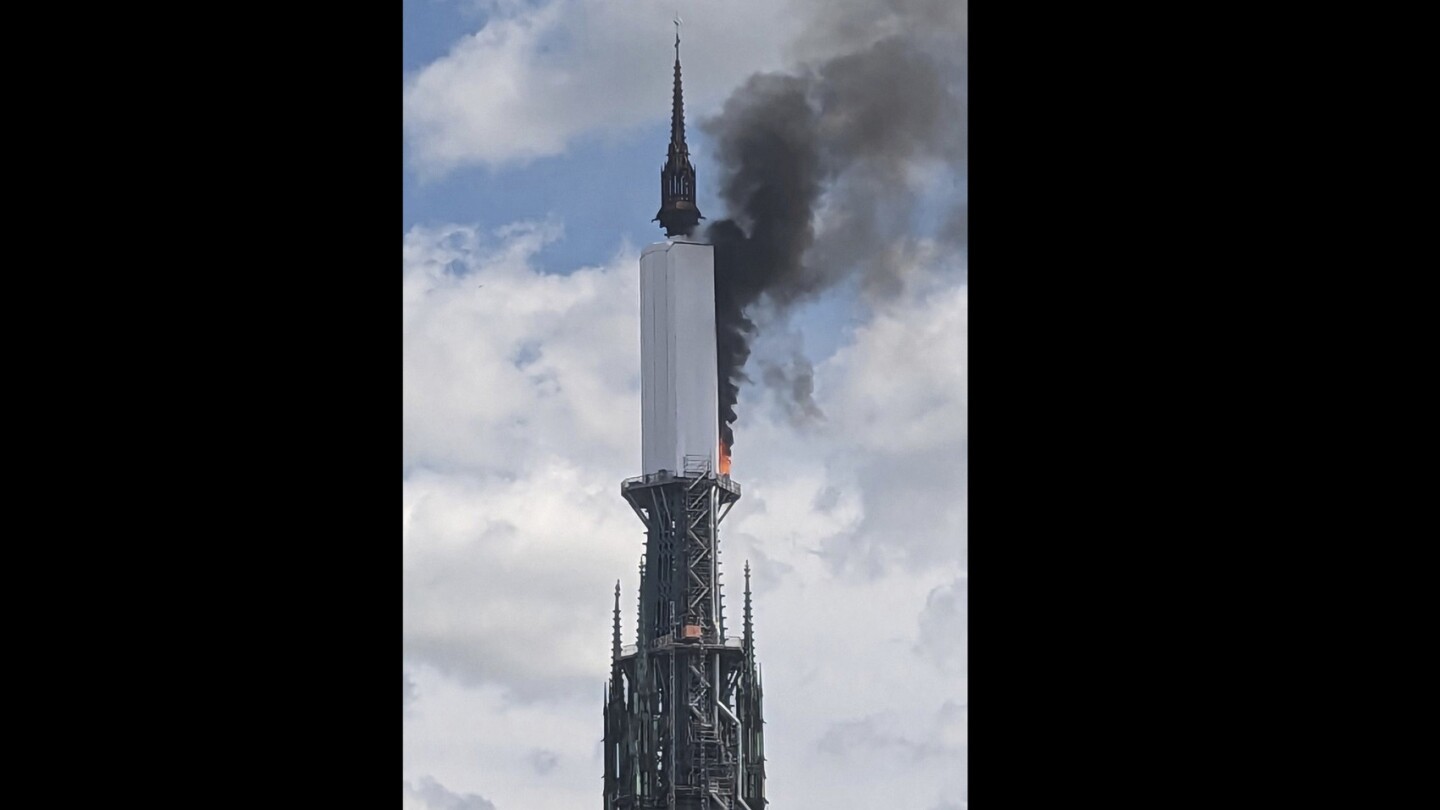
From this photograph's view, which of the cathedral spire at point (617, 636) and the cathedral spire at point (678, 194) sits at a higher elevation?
the cathedral spire at point (678, 194)

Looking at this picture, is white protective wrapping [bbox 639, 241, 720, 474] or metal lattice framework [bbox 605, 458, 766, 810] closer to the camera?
white protective wrapping [bbox 639, 241, 720, 474]

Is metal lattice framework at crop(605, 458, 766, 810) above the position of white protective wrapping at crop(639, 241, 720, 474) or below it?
below

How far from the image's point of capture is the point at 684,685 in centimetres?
6700

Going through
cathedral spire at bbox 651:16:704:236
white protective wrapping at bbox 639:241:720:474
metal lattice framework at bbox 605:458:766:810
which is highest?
cathedral spire at bbox 651:16:704:236

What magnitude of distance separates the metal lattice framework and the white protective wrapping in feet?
3.92

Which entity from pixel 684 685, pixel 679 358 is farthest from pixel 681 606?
pixel 679 358

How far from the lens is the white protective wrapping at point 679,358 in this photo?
6400 cm

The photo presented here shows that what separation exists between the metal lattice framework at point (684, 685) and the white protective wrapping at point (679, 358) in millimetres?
1193

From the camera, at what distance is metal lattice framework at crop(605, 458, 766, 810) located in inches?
2589
